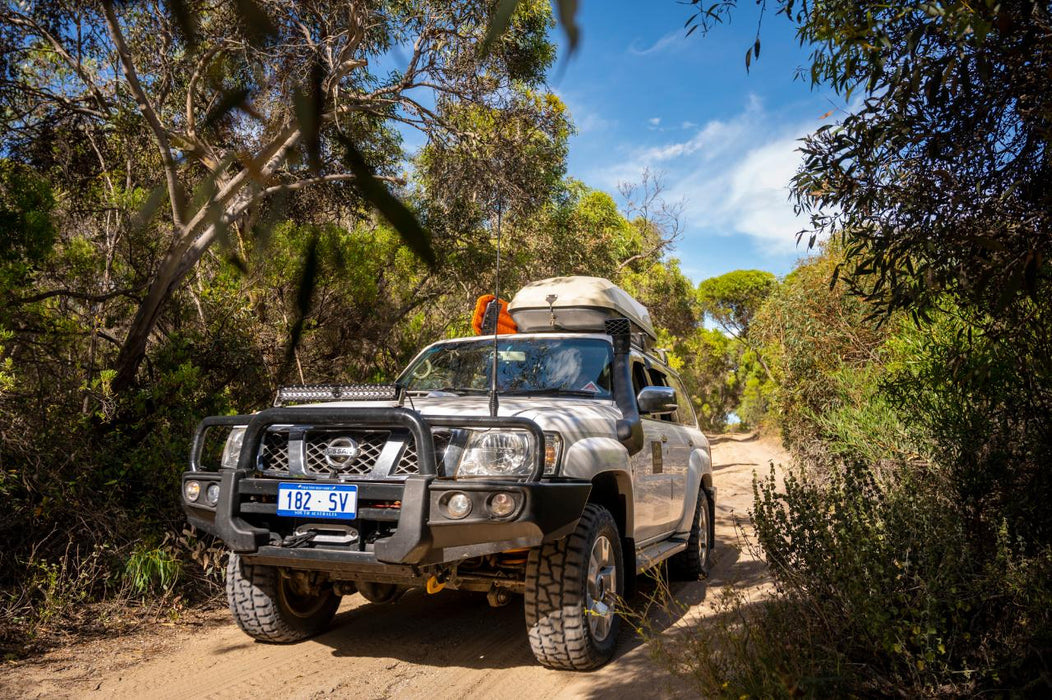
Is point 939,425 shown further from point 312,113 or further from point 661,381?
point 312,113

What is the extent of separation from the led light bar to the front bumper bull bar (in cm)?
18

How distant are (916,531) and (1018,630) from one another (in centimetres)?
54

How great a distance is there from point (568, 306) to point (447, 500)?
9.08ft

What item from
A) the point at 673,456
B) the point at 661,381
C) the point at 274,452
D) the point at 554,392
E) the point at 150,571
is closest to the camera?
the point at 274,452

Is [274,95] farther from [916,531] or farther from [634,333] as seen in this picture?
[634,333]

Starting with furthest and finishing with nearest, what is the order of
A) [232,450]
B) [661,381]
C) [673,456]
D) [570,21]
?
[661,381] < [673,456] < [232,450] < [570,21]

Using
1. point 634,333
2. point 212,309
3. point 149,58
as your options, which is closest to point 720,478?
point 634,333

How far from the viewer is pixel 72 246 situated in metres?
6.59

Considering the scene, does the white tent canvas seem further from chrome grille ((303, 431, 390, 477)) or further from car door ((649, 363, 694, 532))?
chrome grille ((303, 431, 390, 477))

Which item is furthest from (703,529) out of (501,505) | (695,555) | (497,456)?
(501,505)

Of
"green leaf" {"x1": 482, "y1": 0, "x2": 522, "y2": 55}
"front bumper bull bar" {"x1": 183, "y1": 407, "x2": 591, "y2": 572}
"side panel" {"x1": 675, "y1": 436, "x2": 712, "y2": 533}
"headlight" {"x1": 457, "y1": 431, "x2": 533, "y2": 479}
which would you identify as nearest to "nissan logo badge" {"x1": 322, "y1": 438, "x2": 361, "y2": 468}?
"front bumper bull bar" {"x1": 183, "y1": 407, "x2": 591, "y2": 572}

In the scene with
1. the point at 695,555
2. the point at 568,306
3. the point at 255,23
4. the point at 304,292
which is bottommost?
the point at 695,555

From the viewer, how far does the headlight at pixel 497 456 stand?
3.66 meters

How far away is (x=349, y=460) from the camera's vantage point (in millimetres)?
3805
